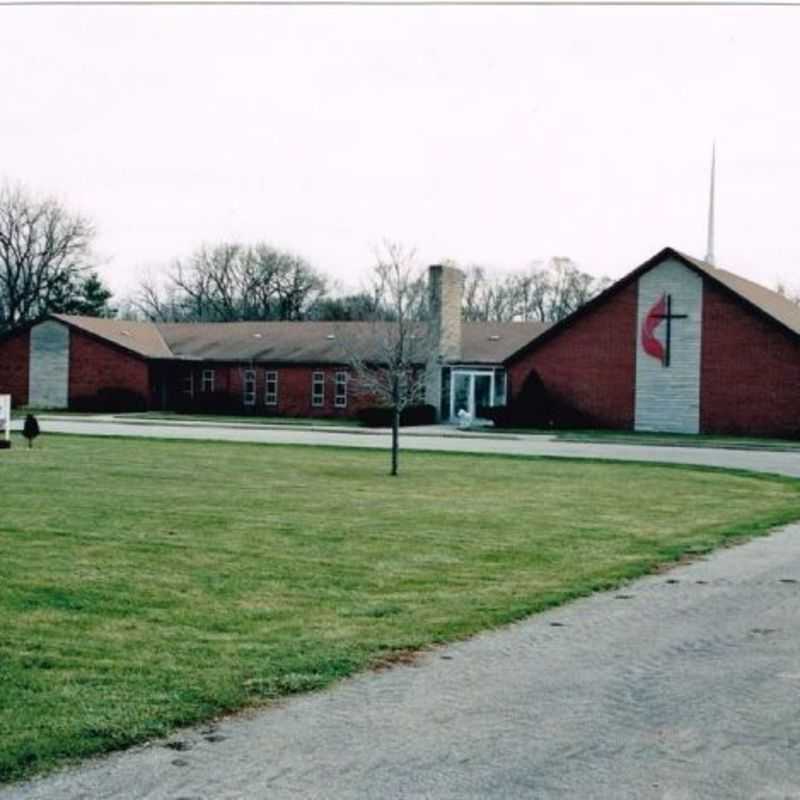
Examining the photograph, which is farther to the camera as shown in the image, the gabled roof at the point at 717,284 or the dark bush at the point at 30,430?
the gabled roof at the point at 717,284

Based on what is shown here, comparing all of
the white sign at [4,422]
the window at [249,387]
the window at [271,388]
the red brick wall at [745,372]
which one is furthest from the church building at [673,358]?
the white sign at [4,422]

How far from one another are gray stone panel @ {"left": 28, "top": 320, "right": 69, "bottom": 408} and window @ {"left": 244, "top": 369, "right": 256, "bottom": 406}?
8610 mm

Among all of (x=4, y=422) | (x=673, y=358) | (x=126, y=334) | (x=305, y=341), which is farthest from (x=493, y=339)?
(x=4, y=422)

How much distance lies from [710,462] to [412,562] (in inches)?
711

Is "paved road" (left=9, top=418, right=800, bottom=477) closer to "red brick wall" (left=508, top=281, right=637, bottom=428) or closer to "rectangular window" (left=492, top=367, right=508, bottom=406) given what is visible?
"red brick wall" (left=508, top=281, right=637, bottom=428)

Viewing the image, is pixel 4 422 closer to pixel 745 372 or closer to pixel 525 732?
pixel 525 732

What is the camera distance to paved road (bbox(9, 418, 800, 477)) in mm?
29453

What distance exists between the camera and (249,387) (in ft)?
181

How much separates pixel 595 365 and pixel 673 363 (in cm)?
310

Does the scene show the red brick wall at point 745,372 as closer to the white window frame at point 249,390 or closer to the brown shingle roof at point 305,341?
the brown shingle roof at point 305,341

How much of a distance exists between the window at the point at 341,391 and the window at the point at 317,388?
72cm

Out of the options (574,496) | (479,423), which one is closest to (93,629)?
(574,496)

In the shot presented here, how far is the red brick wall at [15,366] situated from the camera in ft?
187


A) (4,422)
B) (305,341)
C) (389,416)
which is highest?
(305,341)
